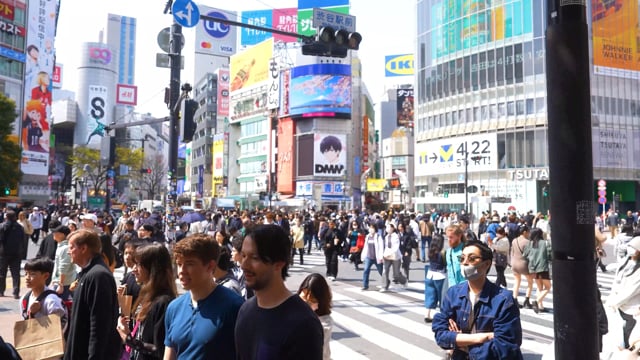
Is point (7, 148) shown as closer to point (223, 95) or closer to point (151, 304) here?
point (151, 304)

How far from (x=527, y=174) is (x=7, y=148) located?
45.2 m

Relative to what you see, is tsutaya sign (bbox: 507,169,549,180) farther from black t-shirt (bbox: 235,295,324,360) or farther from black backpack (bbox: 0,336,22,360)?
black backpack (bbox: 0,336,22,360)

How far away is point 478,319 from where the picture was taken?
132 inches

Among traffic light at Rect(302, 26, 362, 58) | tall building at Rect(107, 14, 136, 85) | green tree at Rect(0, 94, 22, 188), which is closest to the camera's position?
traffic light at Rect(302, 26, 362, 58)

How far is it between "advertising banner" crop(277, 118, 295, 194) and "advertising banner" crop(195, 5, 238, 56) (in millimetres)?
55132

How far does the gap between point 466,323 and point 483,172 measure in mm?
54194

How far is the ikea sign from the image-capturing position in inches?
4390

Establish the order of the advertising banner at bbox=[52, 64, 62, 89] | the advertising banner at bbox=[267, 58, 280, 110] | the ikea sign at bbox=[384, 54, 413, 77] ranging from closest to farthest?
the advertising banner at bbox=[267, 58, 280, 110] → the ikea sign at bbox=[384, 54, 413, 77] → the advertising banner at bbox=[52, 64, 62, 89]

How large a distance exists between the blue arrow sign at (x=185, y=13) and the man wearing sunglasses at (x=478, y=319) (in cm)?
894

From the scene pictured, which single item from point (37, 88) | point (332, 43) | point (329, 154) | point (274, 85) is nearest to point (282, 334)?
point (332, 43)

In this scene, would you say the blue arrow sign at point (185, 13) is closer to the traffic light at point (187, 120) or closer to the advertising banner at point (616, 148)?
the traffic light at point (187, 120)

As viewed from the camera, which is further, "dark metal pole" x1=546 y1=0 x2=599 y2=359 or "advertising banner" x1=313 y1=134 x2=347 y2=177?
"advertising banner" x1=313 y1=134 x2=347 y2=177

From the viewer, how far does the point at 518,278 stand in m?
11.0

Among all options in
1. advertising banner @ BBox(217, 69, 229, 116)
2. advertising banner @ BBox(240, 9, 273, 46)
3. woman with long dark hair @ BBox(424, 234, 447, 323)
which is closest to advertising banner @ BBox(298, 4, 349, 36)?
advertising banner @ BBox(217, 69, 229, 116)
